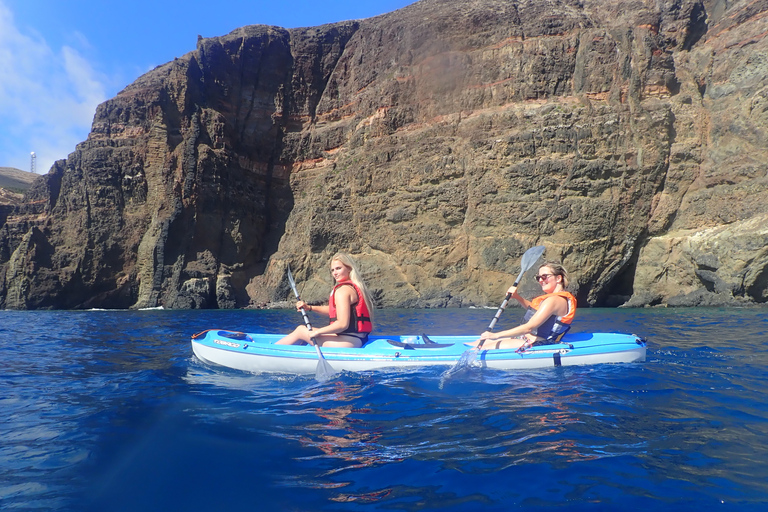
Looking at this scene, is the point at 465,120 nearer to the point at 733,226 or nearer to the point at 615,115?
the point at 615,115

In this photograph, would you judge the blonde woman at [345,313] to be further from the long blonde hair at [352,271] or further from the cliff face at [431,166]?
the cliff face at [431,166]

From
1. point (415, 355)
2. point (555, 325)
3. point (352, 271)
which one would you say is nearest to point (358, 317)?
point (352, 271)

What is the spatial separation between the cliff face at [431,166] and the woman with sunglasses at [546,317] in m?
17.9

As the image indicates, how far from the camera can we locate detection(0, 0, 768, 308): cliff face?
76.3ft

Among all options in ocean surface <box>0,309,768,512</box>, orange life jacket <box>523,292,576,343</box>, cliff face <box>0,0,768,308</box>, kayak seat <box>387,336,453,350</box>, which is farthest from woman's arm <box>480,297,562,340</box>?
cliff face <box>0,0,768,308</box>

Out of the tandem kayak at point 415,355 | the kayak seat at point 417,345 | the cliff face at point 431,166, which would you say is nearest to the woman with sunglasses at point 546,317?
the tandem kayak at point 415,355

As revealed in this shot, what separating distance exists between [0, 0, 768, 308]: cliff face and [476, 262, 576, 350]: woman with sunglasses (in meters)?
17.9

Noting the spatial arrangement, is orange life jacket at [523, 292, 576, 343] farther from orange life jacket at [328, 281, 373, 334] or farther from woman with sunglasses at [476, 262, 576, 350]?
orange life jacket at [328, 281, 373, 334]

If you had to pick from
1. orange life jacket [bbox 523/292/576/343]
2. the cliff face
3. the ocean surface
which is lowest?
the ocean surface

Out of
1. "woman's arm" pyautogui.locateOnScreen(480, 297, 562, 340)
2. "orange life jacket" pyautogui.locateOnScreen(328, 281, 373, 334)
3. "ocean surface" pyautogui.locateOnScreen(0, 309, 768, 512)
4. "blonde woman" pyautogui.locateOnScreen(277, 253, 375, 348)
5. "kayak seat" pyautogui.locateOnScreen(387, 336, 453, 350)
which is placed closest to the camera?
"ocean surface" pyautogui.locateOnScreen(0, 309, 768, 512)

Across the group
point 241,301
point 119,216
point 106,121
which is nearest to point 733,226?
point 241,301

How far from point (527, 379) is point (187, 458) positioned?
343 cm

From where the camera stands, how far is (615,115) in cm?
2400

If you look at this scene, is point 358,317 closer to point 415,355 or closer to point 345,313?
point 345,313
